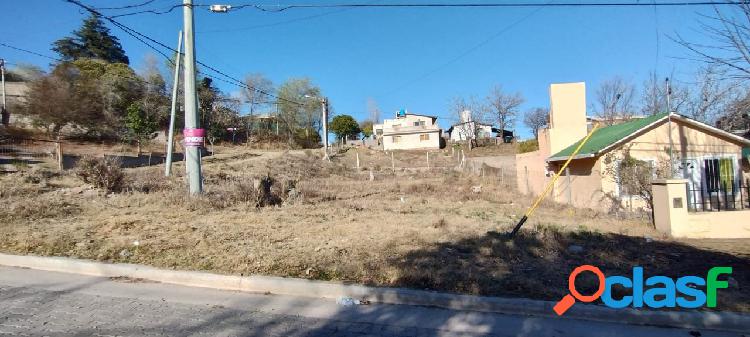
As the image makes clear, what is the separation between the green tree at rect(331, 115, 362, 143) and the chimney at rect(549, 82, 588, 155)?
58.1 metres

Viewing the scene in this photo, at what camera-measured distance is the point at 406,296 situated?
4793mm

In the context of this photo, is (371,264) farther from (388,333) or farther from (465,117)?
(465,117)

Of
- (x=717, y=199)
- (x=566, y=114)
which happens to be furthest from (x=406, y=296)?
(x=566, y=114)

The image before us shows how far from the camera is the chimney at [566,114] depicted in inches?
784

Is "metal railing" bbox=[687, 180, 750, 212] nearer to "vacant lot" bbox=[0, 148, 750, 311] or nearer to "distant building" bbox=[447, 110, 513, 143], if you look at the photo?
"vacant lot" bbox=[0, 148, 750, 311]

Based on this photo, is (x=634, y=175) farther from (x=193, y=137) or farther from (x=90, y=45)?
(x=90, y=45)

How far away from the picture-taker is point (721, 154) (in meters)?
16.2

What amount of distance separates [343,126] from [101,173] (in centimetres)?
6445

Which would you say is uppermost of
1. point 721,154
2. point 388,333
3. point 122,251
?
point 721,154

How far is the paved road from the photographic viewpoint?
4.05 metres

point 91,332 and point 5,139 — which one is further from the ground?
point 5,139

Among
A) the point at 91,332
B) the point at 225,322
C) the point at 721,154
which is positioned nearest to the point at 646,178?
the point at 721,154

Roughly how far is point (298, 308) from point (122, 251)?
377 cm

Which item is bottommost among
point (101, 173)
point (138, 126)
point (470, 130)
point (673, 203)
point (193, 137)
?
point (673, 203)
